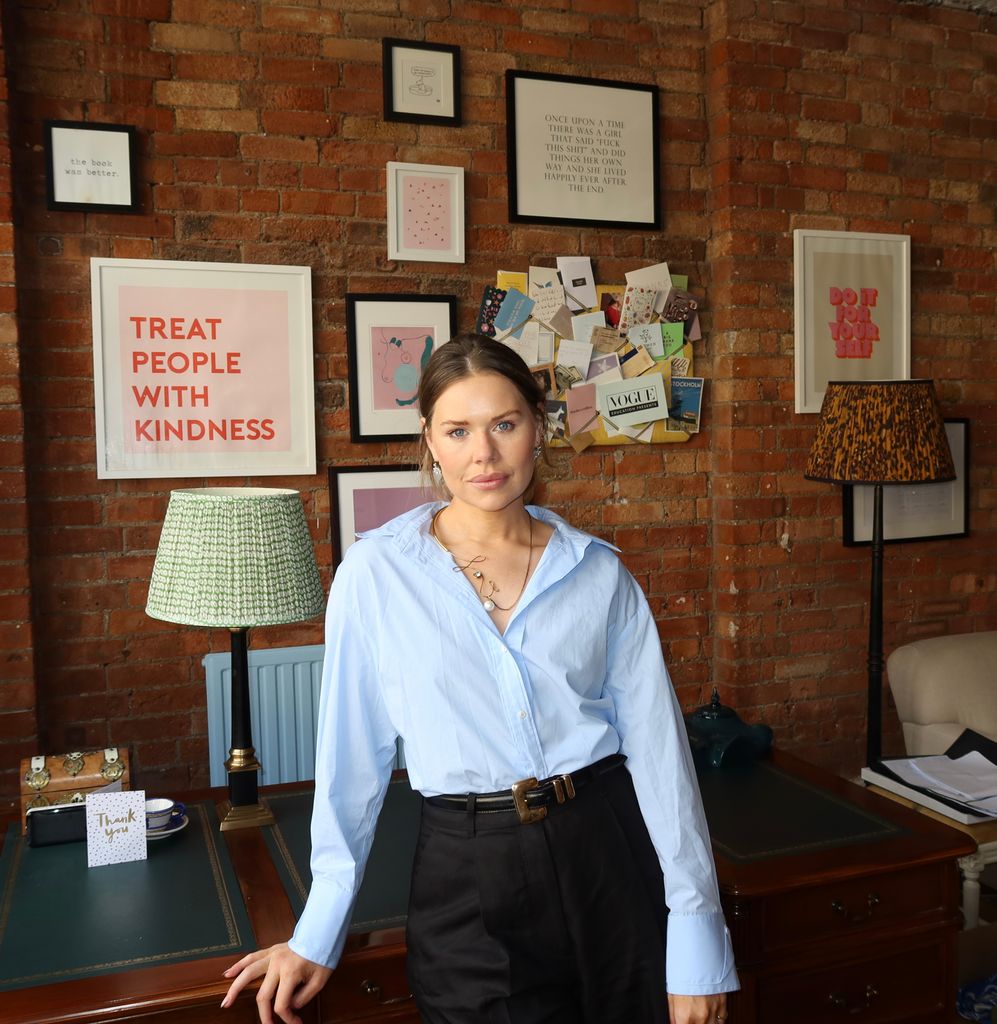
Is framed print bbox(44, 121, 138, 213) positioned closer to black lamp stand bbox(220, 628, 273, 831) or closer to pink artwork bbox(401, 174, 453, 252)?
pink artwork bbox(401, 174, 453, 252)

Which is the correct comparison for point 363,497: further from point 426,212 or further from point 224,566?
point 224,566

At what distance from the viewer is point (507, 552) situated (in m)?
1.47

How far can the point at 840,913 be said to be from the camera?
1.80 metres

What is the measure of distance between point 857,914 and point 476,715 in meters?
0.97

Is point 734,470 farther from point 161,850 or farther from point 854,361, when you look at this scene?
point 161,850

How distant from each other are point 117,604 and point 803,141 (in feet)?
7.89

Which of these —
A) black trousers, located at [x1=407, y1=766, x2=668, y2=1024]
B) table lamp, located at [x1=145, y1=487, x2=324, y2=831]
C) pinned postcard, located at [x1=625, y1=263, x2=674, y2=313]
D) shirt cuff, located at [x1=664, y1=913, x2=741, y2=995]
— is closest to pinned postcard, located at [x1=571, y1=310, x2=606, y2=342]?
pinned postcard, located at [x1=625, y1=263, x2=674, y2=313]

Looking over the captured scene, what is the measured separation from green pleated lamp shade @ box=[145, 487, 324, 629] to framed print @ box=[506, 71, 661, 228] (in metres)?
1.40

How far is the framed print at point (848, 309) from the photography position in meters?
3.05

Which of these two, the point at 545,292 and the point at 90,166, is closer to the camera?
the point at 90,166

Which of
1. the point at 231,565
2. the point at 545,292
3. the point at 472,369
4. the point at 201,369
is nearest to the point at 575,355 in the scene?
the point at 545,292

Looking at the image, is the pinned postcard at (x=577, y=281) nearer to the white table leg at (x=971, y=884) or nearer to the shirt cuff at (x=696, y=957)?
the white table leg at (x=971, y=884)

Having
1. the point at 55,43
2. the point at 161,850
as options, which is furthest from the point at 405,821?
the point at 55,43

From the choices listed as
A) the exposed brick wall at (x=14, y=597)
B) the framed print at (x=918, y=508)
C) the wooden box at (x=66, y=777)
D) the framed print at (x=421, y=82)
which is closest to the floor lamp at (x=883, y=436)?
the framed print at (x=918, y=508)
